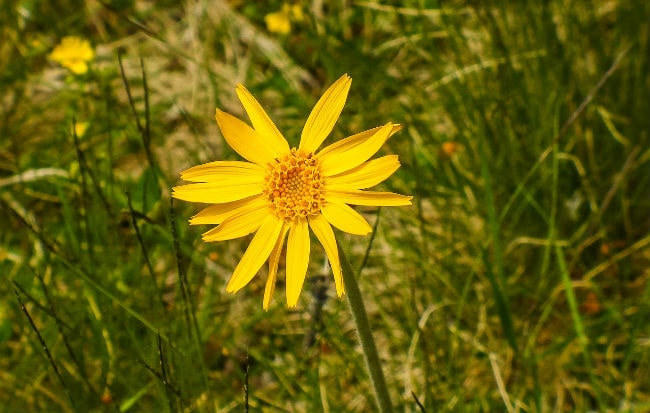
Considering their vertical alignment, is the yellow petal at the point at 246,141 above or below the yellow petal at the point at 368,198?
above

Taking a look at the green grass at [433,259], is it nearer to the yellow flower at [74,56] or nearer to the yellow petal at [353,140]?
the yellow flower at [74,56]

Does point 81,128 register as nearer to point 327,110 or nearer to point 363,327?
point 327,110

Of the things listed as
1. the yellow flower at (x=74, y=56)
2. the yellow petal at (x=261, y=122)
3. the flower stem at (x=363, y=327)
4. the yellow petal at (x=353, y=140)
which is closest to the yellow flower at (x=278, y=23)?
the yellow flower at (x=74, y=56)

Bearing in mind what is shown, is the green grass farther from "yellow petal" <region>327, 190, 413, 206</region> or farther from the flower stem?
"yellow petal" <region>327, 190, 413, 206</region>

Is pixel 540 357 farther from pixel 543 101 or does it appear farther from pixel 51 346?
pixel 51 346

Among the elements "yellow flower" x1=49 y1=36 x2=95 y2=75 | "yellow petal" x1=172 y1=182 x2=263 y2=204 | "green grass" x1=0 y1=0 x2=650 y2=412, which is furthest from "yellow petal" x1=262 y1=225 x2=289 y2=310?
"yellow flower" x1=49 y1=36 x2=95 y2=75
